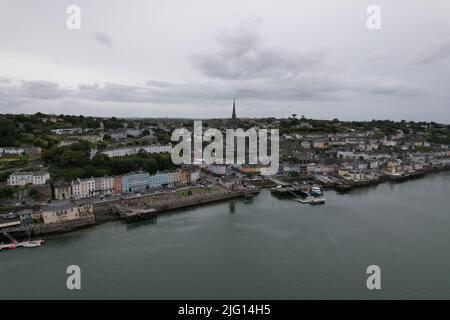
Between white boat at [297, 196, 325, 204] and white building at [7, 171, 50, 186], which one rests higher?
white building at [7, 171, 50, 186]

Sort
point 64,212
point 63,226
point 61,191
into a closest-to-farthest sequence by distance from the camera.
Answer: point 63,226 < point 64,212 < point 61,191

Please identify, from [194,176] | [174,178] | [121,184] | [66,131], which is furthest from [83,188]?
[66,131]

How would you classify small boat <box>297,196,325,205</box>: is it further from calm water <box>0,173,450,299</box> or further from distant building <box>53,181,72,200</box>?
distant building <box>53,181,72,200</box>

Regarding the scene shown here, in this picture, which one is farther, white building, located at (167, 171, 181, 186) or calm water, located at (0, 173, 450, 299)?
white building, located at (167, 171, 181, 186)

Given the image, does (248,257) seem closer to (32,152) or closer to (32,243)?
(32,243)

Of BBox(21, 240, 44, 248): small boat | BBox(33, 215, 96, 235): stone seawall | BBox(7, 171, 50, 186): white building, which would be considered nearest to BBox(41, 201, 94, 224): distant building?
BBox(33, 215, 96, 235): stone seawall

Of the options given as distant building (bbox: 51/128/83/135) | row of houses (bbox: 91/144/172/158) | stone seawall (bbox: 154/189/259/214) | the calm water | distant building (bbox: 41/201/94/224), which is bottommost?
the calm water

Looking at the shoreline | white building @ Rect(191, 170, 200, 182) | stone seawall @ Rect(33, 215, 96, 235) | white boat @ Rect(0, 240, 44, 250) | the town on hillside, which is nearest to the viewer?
white boat @ Rect(0, 240, 44, 250)
